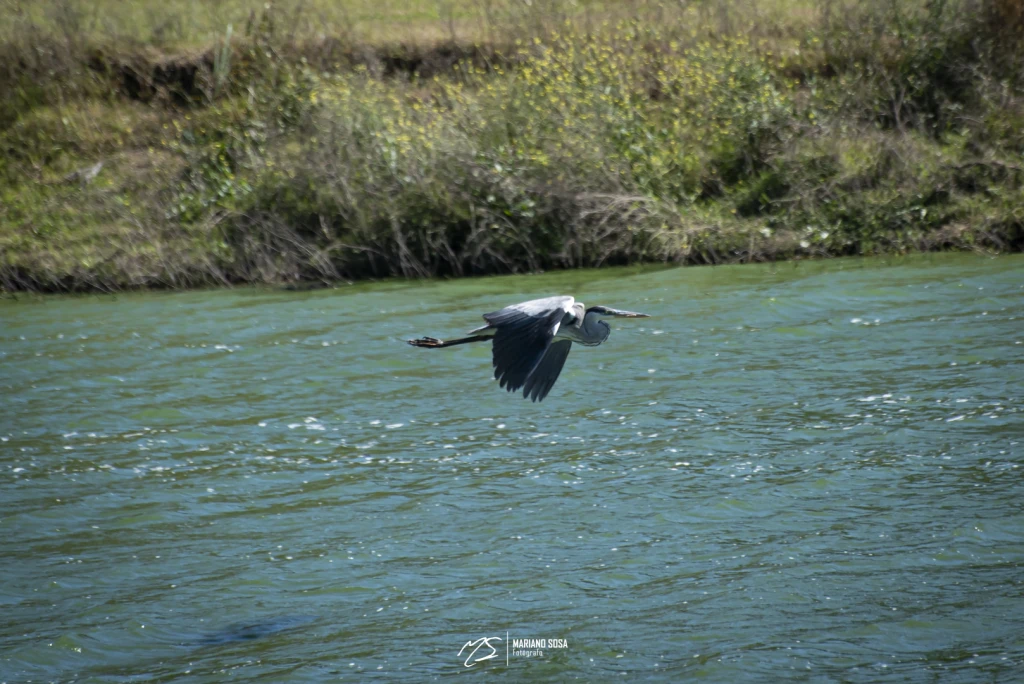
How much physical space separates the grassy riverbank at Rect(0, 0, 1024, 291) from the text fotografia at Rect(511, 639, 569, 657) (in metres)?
9.36

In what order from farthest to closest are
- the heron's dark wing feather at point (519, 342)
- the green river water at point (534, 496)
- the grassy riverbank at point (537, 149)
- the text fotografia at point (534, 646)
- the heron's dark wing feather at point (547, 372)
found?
the grassy riverbank at point (537, 149) → the green river water at point (534, 496) → the text fotografia at point (534, 646) → the heron's dark wing feather at point (547, 372) → the heron's dark wing feather at point (519, 342)

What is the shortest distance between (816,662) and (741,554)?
49.9 inches

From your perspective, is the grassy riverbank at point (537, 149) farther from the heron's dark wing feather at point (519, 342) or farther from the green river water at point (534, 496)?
the heron's dark wing feather at point (519, 342)

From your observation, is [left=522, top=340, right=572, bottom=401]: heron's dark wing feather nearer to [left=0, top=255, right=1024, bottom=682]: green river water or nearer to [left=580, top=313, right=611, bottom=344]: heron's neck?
[left=580, top=313, right=611, bottom=344]: heron's neck

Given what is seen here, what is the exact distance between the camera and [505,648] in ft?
20.8

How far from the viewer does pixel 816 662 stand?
606cm

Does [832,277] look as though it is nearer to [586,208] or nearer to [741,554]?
[586,208]

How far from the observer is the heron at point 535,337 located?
18.2ft

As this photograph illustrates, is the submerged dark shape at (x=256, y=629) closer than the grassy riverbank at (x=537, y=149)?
Yes

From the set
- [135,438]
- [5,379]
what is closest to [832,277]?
[135,438]

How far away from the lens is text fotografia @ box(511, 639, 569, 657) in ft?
20.6

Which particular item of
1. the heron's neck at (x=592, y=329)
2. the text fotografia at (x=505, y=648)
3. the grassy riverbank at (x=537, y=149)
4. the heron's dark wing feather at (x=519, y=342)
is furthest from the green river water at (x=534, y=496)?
the grassy riverbank at (x=537, y=149)
